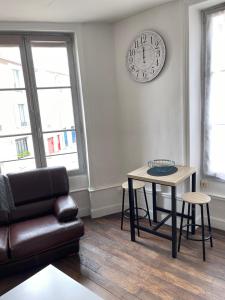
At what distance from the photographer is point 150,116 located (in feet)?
9.78

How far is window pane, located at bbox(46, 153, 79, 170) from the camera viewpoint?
3.27 meters

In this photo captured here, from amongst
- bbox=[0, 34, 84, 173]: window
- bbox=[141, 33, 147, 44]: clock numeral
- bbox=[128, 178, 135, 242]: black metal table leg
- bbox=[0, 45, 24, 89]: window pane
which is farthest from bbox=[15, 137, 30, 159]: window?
bbox=[141, 33, 147, 44]: clock numeral

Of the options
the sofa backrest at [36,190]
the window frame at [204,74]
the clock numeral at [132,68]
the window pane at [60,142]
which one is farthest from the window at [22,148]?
the window frame at [204,74]

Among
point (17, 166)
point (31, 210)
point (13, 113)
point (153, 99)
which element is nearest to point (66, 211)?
point (31, 210)

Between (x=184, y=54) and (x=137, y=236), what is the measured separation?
2.09 m

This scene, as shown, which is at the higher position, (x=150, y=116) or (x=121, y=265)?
(x=150, y=116)

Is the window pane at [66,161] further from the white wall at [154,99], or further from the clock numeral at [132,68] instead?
the clock numeral at [132,68]

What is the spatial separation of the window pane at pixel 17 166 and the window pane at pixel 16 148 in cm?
6

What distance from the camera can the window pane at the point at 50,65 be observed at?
9.96ft

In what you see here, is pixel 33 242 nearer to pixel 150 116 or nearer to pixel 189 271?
pixel 189 271

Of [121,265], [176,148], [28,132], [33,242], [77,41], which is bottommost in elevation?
[121,265]

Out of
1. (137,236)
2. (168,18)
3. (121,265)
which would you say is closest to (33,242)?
(121,265)

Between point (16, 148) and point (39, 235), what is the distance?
127 centimetres

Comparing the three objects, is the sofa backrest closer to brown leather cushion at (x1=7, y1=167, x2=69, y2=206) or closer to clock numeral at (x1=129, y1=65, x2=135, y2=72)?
brown leather cushion at (x1=7, y1=167, x2=69, y2=206)
